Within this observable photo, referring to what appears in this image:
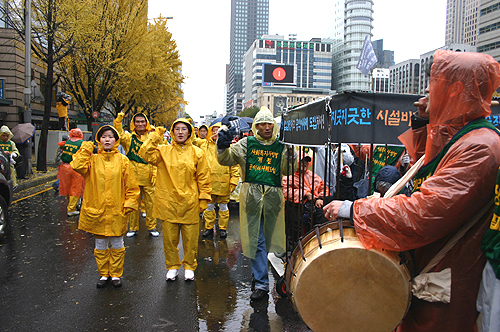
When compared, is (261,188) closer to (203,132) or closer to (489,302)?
(489,302)

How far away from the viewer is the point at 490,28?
7538 cm

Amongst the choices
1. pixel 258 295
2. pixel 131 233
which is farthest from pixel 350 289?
pixel 131 233

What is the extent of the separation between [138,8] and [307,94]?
109m

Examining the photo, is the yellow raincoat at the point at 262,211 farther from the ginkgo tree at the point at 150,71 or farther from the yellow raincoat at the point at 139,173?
the ginkgo tree at the point at 150,71

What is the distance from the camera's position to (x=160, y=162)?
4.75m

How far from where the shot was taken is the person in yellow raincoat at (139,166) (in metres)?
6.72


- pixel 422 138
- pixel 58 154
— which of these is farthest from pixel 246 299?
pixel 58 154

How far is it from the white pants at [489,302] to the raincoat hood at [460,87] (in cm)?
68

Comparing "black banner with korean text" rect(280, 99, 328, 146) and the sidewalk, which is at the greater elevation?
"black banner with korean text" rect(280, 99, 328, 146)

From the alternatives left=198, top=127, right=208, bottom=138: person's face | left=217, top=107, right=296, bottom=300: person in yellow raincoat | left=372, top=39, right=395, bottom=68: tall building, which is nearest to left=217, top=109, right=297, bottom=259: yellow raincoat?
left=217, top=107, right=296, bottom=300: person in yellow raincoat

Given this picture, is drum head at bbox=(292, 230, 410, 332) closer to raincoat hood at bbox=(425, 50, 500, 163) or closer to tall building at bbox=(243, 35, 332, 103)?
raincoat hood at bbox=(425, 50, 500, 163)

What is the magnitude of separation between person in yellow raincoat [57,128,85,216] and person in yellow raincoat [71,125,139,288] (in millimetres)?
3993

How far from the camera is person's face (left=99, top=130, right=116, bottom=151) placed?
14.7ft

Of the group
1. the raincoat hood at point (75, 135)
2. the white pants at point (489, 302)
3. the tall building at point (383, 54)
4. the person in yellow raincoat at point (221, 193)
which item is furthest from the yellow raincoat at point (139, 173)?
the tall building at point (383, 54)
